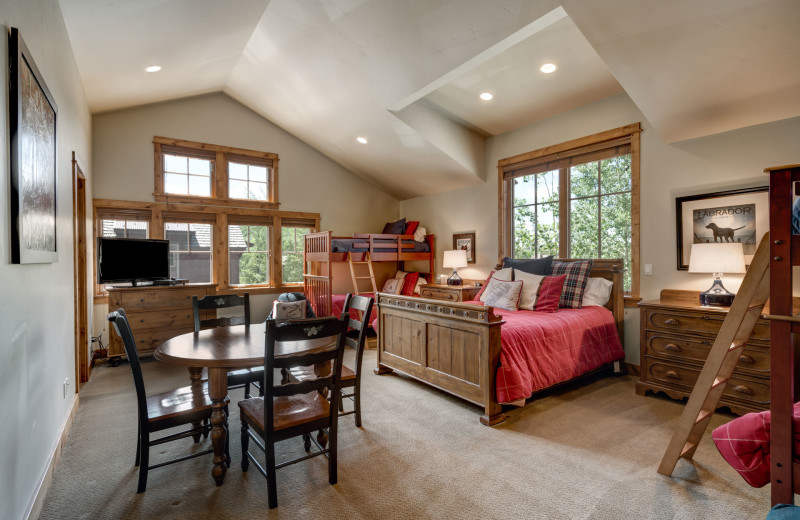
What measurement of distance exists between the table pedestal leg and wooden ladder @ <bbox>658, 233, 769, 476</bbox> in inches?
94.7

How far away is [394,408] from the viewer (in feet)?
10.2

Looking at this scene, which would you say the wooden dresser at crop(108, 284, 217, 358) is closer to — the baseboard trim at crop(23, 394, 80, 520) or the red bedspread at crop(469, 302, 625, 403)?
the baseboard trim at crop(23, 394, 80, 520)

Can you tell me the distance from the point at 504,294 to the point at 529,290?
25 centimetres

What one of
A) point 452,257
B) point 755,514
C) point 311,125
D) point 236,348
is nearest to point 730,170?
point 755,514

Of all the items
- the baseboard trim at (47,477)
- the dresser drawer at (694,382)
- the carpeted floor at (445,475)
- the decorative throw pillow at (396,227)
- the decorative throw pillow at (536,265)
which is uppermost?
the decorative throw pillow at (396,227)

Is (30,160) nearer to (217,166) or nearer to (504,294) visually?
(504,294)

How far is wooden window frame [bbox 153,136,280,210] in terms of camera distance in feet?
17.1

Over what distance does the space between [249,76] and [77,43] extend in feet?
6.52

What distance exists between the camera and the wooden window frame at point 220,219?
16.3 feet

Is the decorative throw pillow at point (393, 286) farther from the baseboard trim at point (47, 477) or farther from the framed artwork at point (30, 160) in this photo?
the framed artwork at point (30, 160)

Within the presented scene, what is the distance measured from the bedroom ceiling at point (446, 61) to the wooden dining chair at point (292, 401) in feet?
8.44

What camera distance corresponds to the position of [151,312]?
14.6ft

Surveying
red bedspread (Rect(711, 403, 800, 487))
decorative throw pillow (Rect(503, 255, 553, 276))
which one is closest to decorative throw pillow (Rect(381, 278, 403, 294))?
decorative throw pillow (Rect(503, 255, 553, 276))

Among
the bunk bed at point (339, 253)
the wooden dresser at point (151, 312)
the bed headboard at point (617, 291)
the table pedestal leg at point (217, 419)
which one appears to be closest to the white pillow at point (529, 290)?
the bed headboard at point (617, 291)
